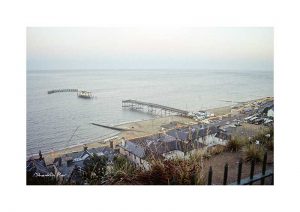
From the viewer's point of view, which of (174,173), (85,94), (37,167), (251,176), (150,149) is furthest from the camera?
(85,94)

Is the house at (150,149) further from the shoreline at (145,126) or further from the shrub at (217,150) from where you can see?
the shrub at (217,150)

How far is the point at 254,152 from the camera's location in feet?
13.9

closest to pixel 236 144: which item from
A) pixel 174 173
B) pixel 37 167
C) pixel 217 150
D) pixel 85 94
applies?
pixel 217 150

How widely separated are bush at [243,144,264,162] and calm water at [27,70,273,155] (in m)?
0.64

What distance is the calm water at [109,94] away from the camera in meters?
4.25

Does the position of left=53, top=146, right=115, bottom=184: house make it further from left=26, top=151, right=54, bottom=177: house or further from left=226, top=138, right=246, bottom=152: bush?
left=226, top=138, right=246, bottom=152: bush

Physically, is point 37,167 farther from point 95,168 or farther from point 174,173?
point 174,173

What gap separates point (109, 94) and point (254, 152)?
6.45 ft

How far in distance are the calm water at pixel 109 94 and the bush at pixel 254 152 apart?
25.1 inches

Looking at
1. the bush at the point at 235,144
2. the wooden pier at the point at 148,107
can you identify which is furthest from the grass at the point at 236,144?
the wooden pier at the point at 148,107

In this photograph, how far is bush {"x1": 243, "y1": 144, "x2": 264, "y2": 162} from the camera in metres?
4.23

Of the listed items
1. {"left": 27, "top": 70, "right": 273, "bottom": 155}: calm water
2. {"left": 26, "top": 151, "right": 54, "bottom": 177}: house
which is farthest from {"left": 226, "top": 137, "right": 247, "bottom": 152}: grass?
{"left": 26, "top": 151, "right": 54, "bottom": 177}: house

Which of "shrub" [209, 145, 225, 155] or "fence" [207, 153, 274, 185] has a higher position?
"shrub" [209, 145, 225, 155]
